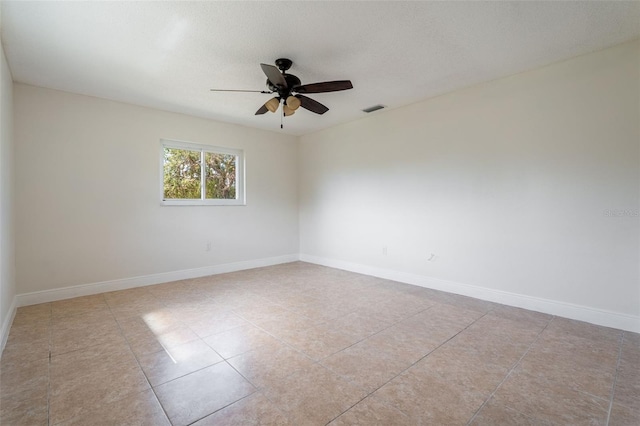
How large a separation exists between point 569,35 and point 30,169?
5.40 m

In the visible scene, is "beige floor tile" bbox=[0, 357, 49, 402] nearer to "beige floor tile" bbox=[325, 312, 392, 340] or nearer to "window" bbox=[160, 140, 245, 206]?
"beige floor tile" bbox=[325, 312, 392, 340]

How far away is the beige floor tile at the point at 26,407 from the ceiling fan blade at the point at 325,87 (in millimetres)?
2788

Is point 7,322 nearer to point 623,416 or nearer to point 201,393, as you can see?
point 201,393

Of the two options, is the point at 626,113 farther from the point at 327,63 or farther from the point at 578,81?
the point at 327,63

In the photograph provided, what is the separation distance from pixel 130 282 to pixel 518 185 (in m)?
4.83

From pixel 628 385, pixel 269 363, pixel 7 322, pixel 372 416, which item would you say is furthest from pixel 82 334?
pixel 628 385

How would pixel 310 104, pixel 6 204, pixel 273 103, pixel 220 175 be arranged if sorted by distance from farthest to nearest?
pixel 220 175 → pixel 310 104 → pixel 273 103 → pixel 6 204

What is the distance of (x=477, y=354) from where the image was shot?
6.96 ft

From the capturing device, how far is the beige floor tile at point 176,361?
1859 mm

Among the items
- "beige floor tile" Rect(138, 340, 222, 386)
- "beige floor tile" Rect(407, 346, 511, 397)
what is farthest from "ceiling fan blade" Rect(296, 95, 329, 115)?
"beige floor tile" Rect(407, 346, 511, 397)

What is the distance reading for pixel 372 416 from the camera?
4.88ft

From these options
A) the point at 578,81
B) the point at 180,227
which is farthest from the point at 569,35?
the point at 180,227

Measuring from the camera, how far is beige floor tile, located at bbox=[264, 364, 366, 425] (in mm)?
1492

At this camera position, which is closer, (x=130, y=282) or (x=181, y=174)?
(x=130, y=282)
